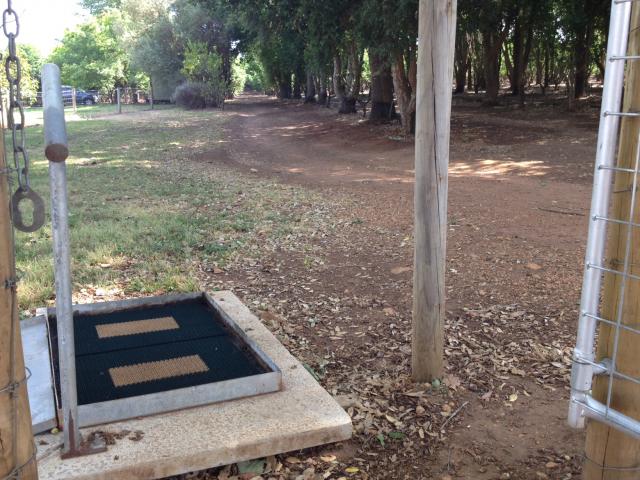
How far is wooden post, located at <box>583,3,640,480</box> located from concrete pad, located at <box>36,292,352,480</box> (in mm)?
1363

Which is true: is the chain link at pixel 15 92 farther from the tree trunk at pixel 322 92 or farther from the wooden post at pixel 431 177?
the tree trunk at pixel 322 92

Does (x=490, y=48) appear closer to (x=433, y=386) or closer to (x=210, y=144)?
(x=210, y=144)

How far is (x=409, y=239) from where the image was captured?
7414 mm

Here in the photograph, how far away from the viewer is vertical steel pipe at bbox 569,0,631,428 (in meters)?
2.07

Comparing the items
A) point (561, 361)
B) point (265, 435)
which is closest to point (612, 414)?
point (265, 435)

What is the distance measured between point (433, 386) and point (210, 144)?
1642 centimetres

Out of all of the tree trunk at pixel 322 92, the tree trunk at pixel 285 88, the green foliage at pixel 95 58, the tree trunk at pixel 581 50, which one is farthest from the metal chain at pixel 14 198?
the green foliage at pixel 95 58

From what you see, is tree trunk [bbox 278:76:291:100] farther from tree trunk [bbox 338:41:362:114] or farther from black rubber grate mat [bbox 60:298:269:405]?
black rubber grate mat [bbox 60:298:269:405]

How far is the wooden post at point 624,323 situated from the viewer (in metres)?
2.18

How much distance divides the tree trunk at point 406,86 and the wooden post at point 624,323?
49.8 feet

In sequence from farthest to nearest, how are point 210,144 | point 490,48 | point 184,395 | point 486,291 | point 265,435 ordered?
point 490,48 → point 210,144 → point 486,291 → point 184,395 → point 265,435

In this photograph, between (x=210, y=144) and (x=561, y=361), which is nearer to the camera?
(x=561, y=361)

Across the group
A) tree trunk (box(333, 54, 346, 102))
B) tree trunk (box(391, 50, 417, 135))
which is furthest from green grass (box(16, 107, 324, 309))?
tree trunk (box(333, 54, 346, 102))

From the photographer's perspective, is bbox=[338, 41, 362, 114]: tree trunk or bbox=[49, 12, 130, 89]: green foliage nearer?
bbox=[338, 41, 362, 114]: tree trunk
